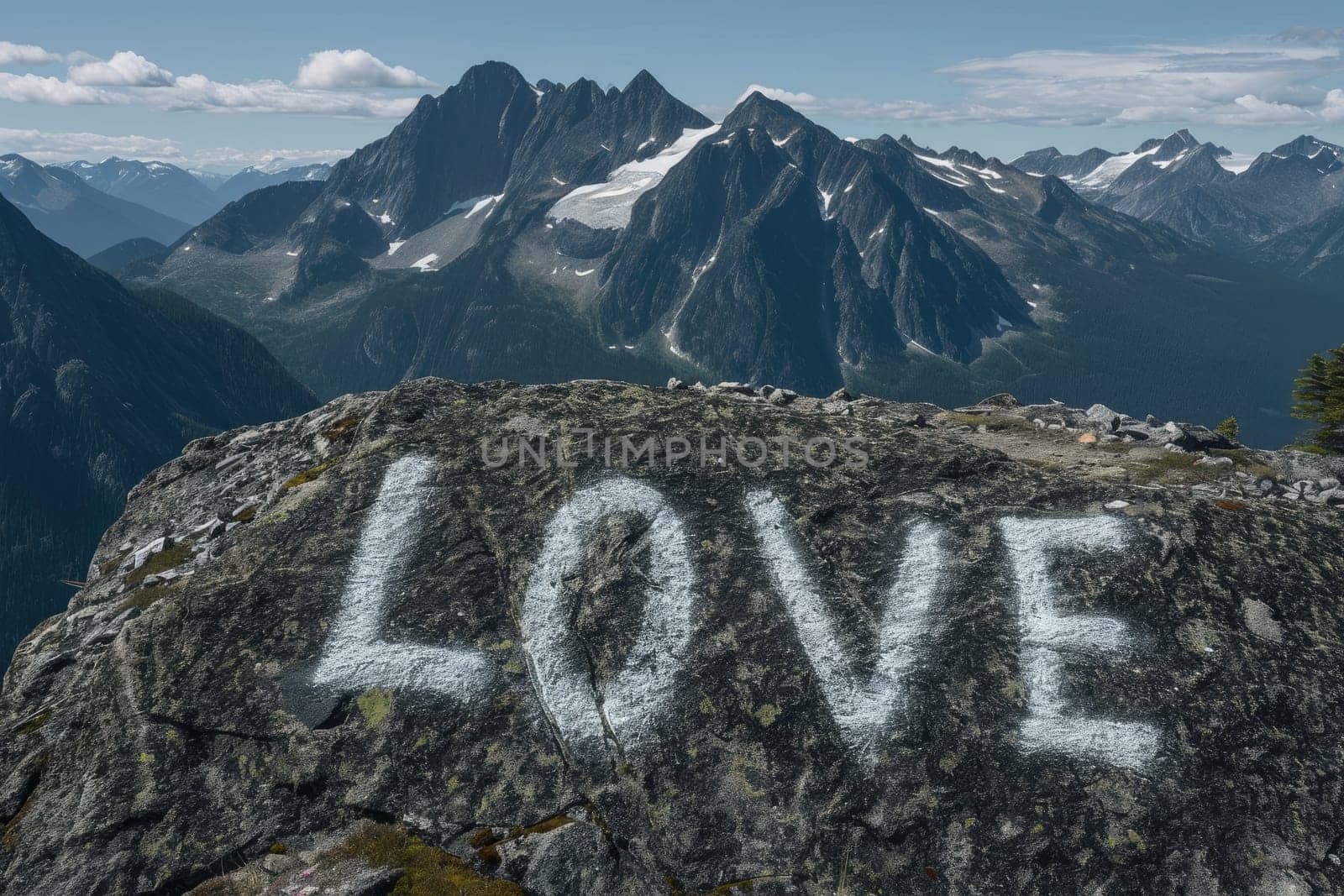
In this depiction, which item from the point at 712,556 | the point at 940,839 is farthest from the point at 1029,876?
the point at 712,556

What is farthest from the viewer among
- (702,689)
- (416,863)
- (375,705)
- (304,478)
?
(304,478)

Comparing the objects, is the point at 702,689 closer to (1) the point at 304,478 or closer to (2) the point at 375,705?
(2) the point at 375,705

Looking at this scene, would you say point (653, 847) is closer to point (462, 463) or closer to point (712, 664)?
point (712, 664)

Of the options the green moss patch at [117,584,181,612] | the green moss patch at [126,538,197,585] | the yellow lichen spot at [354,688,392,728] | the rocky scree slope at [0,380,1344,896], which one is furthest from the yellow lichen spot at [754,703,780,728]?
the green moss patch at [126,538,197,585]

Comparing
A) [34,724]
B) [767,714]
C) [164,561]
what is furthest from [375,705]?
[164,561]

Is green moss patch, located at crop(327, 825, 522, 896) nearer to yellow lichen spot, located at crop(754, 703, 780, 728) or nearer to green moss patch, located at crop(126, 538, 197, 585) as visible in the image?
yellow lichen spot, located at crop(754, 703, 780, 728)

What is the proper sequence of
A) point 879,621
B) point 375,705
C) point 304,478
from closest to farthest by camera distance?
1. point 375,705
2. point 879,621
3. point 304,478
